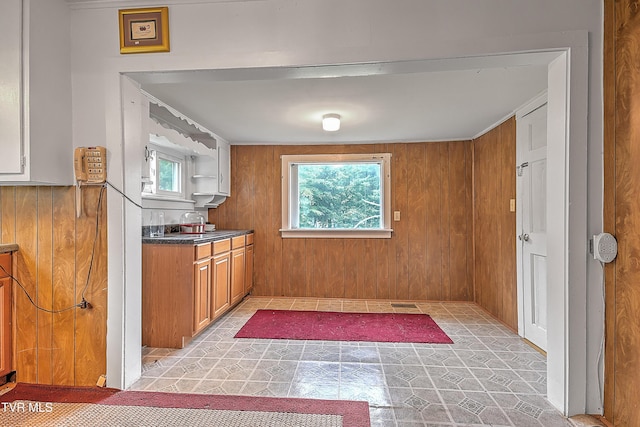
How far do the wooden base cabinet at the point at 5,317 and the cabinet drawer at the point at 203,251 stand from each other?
1.12 m

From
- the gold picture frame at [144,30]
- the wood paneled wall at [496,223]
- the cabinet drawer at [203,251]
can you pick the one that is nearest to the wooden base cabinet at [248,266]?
the cabinet drawer at [203,251]

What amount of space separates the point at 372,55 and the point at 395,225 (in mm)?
2675

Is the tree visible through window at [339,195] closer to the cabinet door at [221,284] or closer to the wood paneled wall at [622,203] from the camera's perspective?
the cabinet door at [221,284]

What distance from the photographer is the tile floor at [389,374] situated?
5.65 ft

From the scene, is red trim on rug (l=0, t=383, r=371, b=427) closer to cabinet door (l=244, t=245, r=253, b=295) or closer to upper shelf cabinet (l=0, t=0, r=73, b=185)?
upper shelf cabinet (l=0, t=0, r=73, b=185)

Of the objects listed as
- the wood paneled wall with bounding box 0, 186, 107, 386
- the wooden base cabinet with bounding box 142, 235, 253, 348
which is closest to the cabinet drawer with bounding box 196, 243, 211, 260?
the wooden base cabinet with bounding box 142, 235, 253, 348

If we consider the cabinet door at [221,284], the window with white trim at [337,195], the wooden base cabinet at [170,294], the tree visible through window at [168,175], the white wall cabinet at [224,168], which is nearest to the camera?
the wooden base cabinet at [170,294]

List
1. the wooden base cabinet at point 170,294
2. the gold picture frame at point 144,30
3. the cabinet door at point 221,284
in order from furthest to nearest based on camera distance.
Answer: the cabinet door at point 221,284
the wooden base cabinet at point 170,294
the gold picture frame at point 144,30

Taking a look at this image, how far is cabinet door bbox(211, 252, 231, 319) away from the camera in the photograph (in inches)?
117

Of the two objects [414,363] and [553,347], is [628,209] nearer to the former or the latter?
[553,347]

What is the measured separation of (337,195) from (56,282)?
3.03 meters

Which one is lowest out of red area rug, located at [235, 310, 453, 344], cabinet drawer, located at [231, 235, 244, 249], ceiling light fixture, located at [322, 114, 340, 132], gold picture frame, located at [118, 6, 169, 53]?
red area rug, located at [235, 310, 453, 344]

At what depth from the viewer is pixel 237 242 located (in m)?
3.61

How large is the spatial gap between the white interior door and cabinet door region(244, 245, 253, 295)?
292 cm
